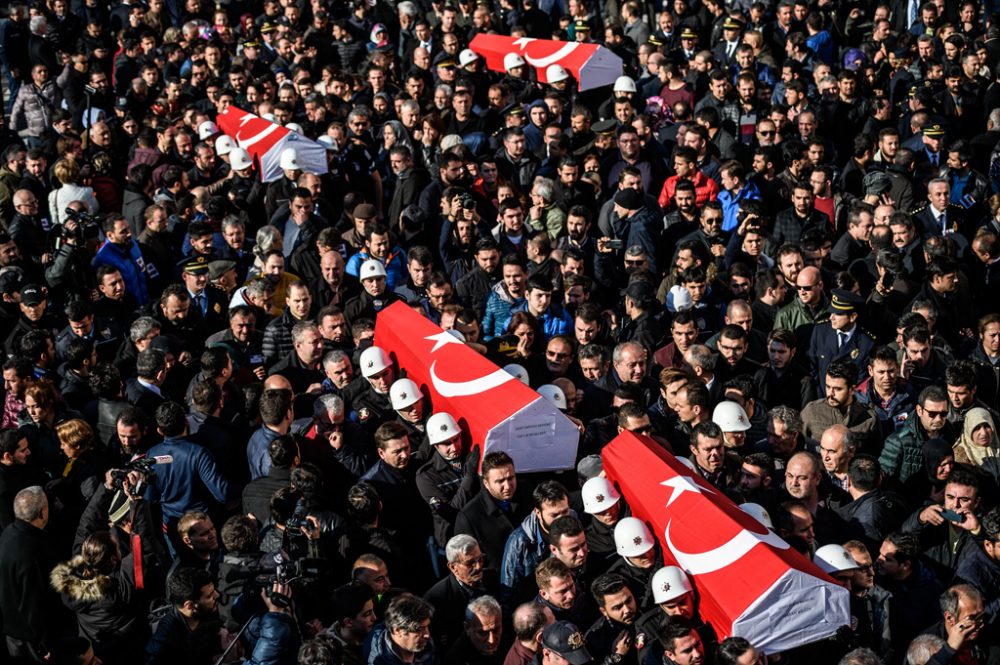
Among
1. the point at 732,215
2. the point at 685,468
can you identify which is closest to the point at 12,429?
the point at 685,468

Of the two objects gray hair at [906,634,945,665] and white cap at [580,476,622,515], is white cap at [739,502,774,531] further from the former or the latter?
gray hair at [906,634,945,665]

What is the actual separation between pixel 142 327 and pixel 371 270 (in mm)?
1886

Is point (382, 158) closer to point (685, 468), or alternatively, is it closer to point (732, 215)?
point (732, 215)

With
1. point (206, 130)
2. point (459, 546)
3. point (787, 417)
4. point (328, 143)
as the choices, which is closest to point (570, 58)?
point (328, 143)

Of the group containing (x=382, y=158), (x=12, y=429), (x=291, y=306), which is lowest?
(x=382, y=158)

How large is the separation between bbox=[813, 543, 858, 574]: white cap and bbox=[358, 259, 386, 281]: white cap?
4.57 meters

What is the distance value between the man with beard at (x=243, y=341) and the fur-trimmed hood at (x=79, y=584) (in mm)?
2720

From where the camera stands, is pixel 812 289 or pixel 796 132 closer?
pixel 812 289

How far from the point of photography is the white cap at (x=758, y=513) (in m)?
6.59

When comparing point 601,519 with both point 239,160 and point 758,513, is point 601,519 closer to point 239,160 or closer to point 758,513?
point 758,513

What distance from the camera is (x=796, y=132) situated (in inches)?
490

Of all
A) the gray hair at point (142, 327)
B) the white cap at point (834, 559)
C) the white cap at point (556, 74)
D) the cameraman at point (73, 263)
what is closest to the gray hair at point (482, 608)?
the white cap at point (834, 559)

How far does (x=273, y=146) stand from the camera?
463 inches

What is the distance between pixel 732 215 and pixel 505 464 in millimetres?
4925
